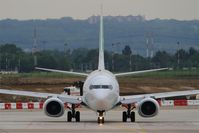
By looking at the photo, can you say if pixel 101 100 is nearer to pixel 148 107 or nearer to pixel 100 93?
pixel 100 93

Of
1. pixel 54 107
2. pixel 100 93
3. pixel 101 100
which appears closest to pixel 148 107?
pixel 100 93

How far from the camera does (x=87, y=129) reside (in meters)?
47.7

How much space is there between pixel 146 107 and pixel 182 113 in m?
12.3

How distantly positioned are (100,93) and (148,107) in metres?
4.25

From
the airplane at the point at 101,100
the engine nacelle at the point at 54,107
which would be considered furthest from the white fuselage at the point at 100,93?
the engine nacelle at the point at 54,107

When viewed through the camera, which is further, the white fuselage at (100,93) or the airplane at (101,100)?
the airplane at (101,100)

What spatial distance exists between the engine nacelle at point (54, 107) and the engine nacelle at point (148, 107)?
16.3ft

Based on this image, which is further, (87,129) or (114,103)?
(114,103)

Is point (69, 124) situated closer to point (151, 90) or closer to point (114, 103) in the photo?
point (114, 103)

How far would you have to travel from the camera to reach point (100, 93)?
53562 millimetres

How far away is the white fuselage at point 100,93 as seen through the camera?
2103 inches

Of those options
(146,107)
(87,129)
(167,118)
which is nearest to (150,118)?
(167,118)

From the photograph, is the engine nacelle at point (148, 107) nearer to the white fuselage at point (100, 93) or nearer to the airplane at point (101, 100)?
the airplane at point (101, 100)

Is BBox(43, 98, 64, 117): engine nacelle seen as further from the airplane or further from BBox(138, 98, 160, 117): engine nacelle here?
BBox(138, 98, 160, 117): engine nacelle
